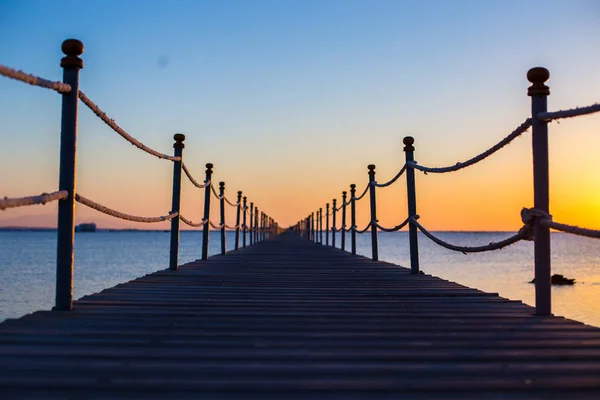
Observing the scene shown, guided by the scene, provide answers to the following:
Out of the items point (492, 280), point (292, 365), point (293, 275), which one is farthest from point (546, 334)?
point (492, 280)

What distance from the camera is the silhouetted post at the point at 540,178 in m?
3.38

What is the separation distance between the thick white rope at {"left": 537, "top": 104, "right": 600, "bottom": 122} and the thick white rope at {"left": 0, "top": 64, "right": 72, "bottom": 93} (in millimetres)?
2758

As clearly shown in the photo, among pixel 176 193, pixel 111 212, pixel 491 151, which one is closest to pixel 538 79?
pixel 491 151

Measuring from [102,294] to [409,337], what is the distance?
2.27m

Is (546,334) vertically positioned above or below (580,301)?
above

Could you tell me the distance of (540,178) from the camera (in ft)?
11.2

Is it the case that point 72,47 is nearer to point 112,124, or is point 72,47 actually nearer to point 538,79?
point 112,124

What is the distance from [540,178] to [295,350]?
195 cm

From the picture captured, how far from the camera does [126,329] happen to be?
2.73 meters

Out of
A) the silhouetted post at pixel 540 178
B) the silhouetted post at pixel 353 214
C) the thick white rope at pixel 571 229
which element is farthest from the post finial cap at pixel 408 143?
the silhouetted post at pixel 353 214

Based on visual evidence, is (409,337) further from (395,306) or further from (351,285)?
(351,285)

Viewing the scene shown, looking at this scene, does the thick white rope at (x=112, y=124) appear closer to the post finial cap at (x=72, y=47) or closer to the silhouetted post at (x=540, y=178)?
the post finial cap at (x=72, y=47)

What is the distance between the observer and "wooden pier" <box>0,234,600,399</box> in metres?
1.82

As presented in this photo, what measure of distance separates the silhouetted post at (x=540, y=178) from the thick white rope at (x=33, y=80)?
2.72 meters
